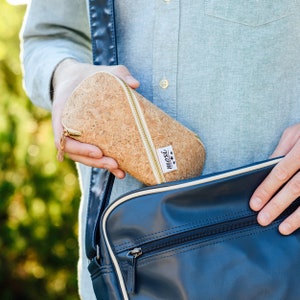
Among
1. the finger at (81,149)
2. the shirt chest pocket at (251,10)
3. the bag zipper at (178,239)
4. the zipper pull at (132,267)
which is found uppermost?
the shirt chest pocket at (251,10)

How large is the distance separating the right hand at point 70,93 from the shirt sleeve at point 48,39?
0.06 m

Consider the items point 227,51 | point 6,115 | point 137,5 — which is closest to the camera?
point 227,51

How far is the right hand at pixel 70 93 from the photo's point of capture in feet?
4.03

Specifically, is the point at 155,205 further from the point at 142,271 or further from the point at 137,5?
the point at 137,5

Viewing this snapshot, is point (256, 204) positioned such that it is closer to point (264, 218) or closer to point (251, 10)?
point (264, 218)

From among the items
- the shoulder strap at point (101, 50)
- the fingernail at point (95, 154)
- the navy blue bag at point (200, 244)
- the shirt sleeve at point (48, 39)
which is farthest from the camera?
the shirt sleeve at point (48, 39)

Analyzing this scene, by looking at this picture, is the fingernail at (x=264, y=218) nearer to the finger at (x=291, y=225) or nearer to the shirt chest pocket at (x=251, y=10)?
the finger at (x=291, y=225)

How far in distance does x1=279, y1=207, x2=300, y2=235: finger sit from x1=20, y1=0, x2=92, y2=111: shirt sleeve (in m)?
0.63

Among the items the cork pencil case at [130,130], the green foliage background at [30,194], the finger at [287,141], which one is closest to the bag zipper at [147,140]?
the cork pencil case at [130,130]

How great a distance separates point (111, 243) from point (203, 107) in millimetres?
319

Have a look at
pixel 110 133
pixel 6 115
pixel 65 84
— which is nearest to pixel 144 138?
pixel 110 133

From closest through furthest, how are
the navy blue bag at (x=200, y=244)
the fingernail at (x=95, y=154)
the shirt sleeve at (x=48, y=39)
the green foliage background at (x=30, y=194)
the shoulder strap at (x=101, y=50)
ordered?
the navy blue bag at (x=200, y=244)
the fingernail at (x=95, y=154)
the shoulder strap at (x=101, y=50)
the shirt sleeve at (x=48, y=39)
the green foliage background at (x=30, y=194)

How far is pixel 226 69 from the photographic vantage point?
125cm

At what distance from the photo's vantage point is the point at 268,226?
3.77 feet
